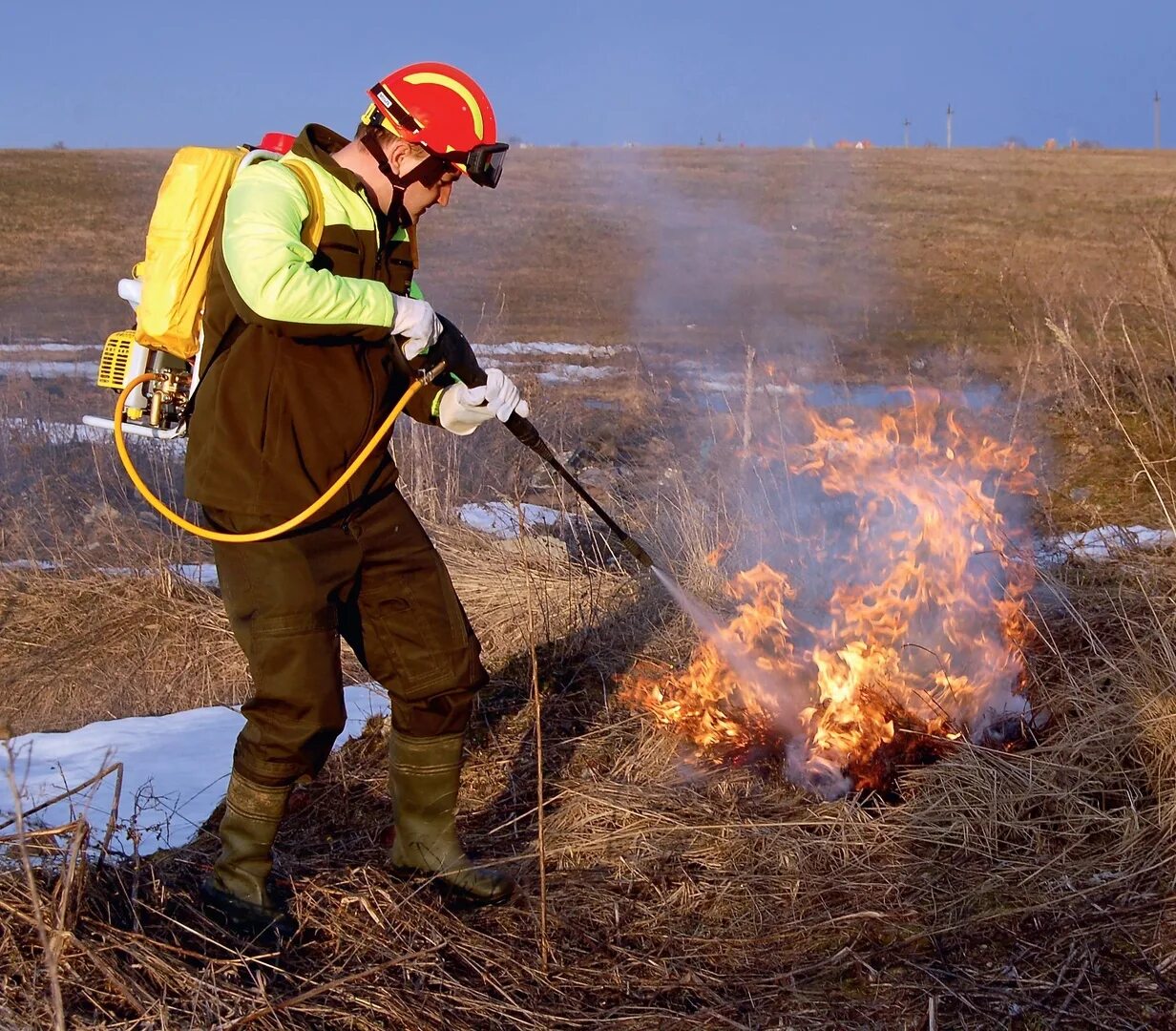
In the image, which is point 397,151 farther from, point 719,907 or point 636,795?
point 719,907

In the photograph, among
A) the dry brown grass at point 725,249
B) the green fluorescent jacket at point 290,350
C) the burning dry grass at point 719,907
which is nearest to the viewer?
the burning dry grass at point 719,907

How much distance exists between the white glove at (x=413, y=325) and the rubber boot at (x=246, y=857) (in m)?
1.24

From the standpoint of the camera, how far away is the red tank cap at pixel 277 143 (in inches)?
132

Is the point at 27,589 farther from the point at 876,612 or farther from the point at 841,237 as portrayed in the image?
the point at 841,237

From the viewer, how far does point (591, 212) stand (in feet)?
87.4

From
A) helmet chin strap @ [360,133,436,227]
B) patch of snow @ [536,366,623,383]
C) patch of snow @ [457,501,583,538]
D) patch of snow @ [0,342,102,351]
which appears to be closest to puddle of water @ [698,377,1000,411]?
patch of snow @ [536,366,623,383]

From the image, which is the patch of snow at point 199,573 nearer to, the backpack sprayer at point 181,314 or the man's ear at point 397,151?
the backpack sprayer at point 181,314

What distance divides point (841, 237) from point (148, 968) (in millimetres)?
20482

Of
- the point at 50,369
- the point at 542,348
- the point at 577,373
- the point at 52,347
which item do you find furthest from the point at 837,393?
the point at 52,347

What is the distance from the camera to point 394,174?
3279mm

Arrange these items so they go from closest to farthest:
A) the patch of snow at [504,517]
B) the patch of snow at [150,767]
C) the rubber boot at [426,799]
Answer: the rubber boot at [426,799], the patch of snow at [150,767], the patch of snow at [504,517]

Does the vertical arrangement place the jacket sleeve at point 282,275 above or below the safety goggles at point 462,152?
below

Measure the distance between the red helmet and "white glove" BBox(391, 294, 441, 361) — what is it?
0.38 meters

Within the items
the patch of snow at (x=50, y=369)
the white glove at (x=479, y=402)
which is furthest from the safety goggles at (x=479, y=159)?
the patch of snow at (x=50, y=369)
